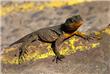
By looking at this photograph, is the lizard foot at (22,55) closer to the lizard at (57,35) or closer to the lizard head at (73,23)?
the lizard at (57,35)

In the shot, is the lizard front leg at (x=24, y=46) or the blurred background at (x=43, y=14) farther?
the blurred background at (x=43, y=14)

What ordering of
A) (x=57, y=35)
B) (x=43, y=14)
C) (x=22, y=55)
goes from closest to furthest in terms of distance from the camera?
(x=22, y=55)
(x=57, y=35)
(x=43, y=14)

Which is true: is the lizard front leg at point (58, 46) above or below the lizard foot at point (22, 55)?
above

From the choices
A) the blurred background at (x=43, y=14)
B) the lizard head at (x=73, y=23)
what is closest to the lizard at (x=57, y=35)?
the lizard head at (x=73, y=23)

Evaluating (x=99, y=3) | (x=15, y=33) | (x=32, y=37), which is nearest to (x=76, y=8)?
(x=99, y=3)

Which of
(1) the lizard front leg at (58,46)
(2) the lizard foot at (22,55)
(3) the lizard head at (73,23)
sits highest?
(3) the lizard head at (73,23)

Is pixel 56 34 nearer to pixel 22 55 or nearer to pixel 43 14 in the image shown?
pixel 22 55

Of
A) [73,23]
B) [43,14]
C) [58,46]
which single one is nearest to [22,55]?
[58,46]

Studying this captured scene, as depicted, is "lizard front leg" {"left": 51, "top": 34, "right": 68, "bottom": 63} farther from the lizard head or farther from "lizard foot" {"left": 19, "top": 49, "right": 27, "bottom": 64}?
"lizard foot" {"left": 19, "top": 49, "right": 27, "bottom": 64}

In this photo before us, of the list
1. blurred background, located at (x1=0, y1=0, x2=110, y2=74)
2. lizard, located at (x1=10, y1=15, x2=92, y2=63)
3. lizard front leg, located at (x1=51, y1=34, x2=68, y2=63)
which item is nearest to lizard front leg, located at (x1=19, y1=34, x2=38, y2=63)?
lizard, located at (x1=10, y1=15, x2=92, y2=63)
